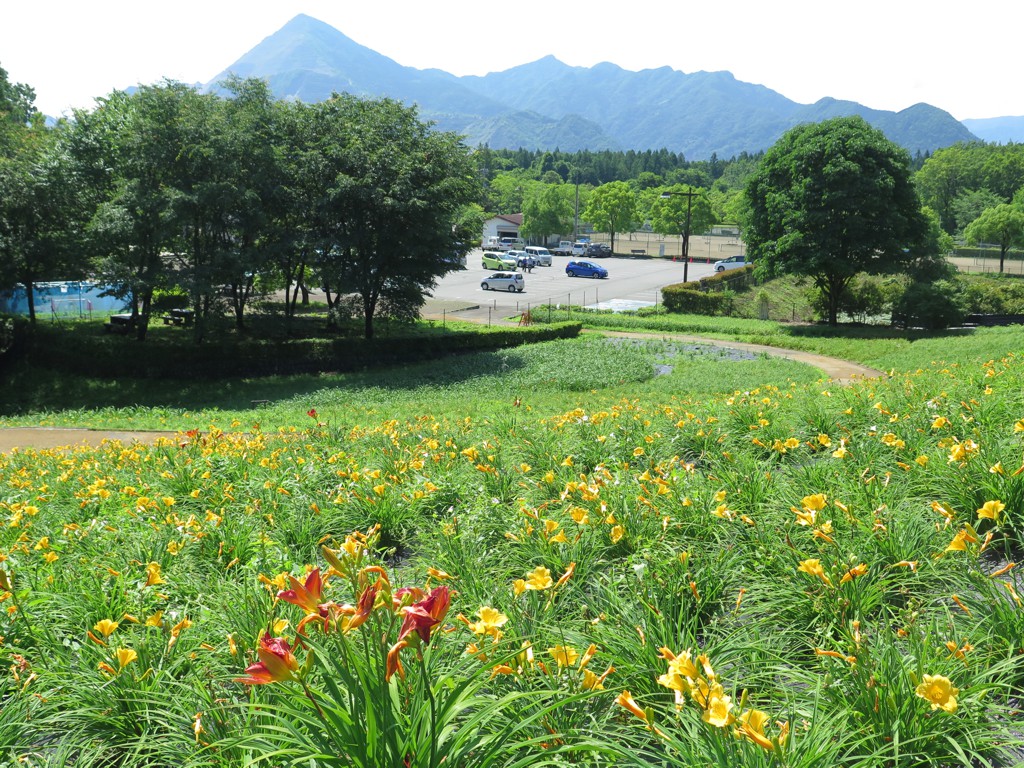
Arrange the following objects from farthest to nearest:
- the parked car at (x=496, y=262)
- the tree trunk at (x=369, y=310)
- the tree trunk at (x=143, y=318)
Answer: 1. the parked car at (x=496, y=262)
2. the tree trunk at (x=369, y=310)
3. the tree trunk at (x=143, y=318)

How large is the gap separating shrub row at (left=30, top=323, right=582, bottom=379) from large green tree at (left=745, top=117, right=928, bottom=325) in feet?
58.8

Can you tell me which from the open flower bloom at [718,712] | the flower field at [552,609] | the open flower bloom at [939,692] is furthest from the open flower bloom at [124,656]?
the open flower bloom at [939,692]

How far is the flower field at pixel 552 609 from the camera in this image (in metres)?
2.42

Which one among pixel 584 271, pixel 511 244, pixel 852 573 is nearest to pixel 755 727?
pixel 852 573

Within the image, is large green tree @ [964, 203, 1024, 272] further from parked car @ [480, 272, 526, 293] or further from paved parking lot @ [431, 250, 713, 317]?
parked car @ [480, 272, 526, 293]

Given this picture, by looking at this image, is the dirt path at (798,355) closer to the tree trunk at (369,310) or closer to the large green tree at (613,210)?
the tree trunk at (369,310)

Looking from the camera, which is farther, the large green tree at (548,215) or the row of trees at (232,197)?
the large green tree at (548,215)

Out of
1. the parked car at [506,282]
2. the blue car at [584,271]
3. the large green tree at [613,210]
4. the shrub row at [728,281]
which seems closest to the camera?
the shrub row at [728,281]

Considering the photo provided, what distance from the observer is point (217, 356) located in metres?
24.8

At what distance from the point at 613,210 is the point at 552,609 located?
87736mm

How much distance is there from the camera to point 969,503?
14.0ft

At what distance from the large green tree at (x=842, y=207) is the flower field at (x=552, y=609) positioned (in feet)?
94.2

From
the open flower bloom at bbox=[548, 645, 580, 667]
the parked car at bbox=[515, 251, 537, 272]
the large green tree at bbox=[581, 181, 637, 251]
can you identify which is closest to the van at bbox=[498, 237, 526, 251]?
the large green tree at bbox=[581, 181, 637, 251]

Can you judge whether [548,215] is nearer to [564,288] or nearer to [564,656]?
[564,288]
